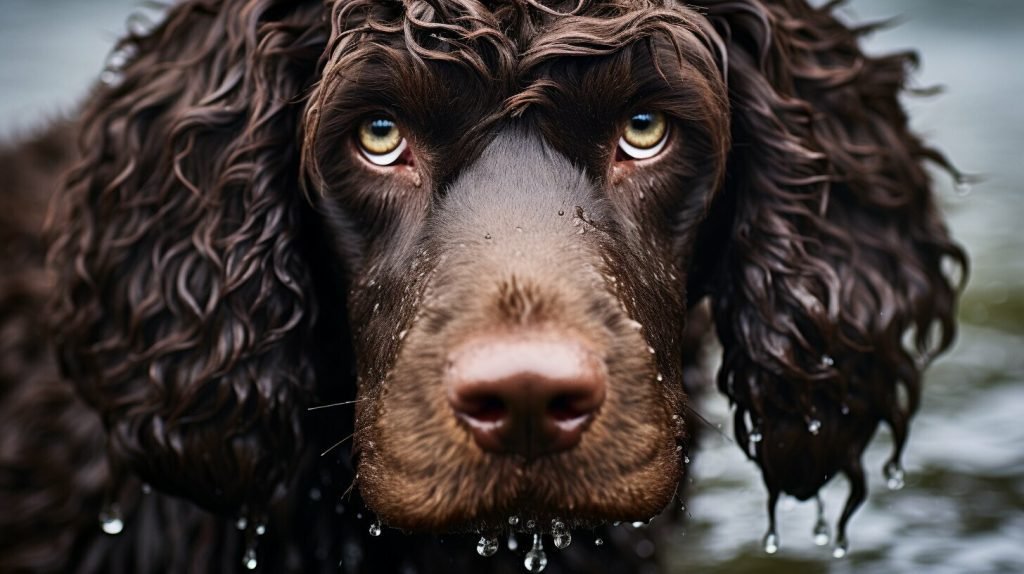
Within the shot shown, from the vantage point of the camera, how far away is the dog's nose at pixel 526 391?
2.75 metres

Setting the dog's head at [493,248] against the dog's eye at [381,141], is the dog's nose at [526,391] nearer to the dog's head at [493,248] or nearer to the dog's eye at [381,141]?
the dog's head at [493,248]

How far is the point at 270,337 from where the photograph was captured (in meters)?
3.61

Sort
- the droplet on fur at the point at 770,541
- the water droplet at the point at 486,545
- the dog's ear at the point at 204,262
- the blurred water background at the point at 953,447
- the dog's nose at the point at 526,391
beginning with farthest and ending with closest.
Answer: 1. the blurred water background at the point at 953,447
2. the droplet on fur at the point at 770,541
3. the dog's ear at the point at 204,262
4. the water droplet at the point at 486,545
5. the dog's nose at the point at 526,391

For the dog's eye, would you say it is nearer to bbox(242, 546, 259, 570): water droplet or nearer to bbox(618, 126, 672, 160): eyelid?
bbox(618, 126, 672, 160): eyelid

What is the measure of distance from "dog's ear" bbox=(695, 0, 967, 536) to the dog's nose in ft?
3.28

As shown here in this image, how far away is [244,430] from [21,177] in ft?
7.99

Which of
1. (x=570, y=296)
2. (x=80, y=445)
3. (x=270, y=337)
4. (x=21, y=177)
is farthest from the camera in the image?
(x=21, y=177)

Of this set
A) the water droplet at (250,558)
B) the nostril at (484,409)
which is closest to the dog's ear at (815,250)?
the nostril at (484,409)

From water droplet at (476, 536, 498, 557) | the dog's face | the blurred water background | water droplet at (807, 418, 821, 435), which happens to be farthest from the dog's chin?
the blurred water background

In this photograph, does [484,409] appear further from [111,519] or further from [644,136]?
[111,519]

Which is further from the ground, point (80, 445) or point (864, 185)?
point (864, 185)

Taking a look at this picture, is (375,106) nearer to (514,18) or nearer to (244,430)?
(514,18)

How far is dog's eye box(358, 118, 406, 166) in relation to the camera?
3.36 metres

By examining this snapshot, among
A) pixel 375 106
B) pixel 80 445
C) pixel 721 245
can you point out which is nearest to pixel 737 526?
pixel 721 245
